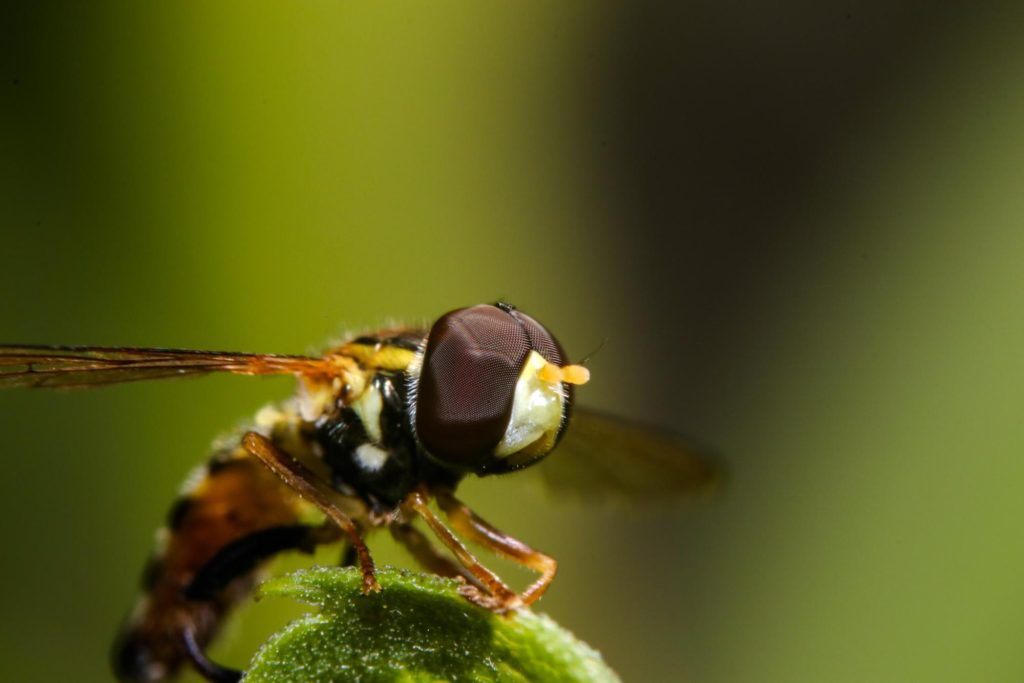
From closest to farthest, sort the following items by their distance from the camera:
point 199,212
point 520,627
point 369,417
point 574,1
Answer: point 520,627, point 369,417, point 199,212, point 574,1

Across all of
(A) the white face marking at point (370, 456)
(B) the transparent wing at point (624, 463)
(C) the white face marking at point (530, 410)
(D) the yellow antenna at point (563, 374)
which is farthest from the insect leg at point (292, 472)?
(B) the transparent wing at point (624, 463)

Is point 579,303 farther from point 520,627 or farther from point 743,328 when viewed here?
point 520,627

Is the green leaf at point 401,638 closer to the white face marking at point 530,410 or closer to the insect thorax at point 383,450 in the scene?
the white face marking at point 530,410

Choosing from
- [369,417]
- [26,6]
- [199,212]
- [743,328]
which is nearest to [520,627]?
[369,417]

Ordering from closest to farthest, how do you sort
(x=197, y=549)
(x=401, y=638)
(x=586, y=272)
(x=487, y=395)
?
(x=401, y=638)
(x=487, y=395)
(x=197, y=549)
(x=586, y=272)

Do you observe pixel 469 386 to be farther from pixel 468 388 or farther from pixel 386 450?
pixel 386 450

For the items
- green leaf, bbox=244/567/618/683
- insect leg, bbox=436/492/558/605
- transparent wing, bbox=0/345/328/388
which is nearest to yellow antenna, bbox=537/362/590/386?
insect leg, bbox=436/492/558/605

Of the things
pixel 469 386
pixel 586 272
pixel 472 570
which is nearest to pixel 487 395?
pixel 469 386

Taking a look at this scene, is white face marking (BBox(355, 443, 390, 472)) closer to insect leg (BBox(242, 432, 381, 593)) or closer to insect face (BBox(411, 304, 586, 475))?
insect leg (BBox(242, 432, 381, 593))
